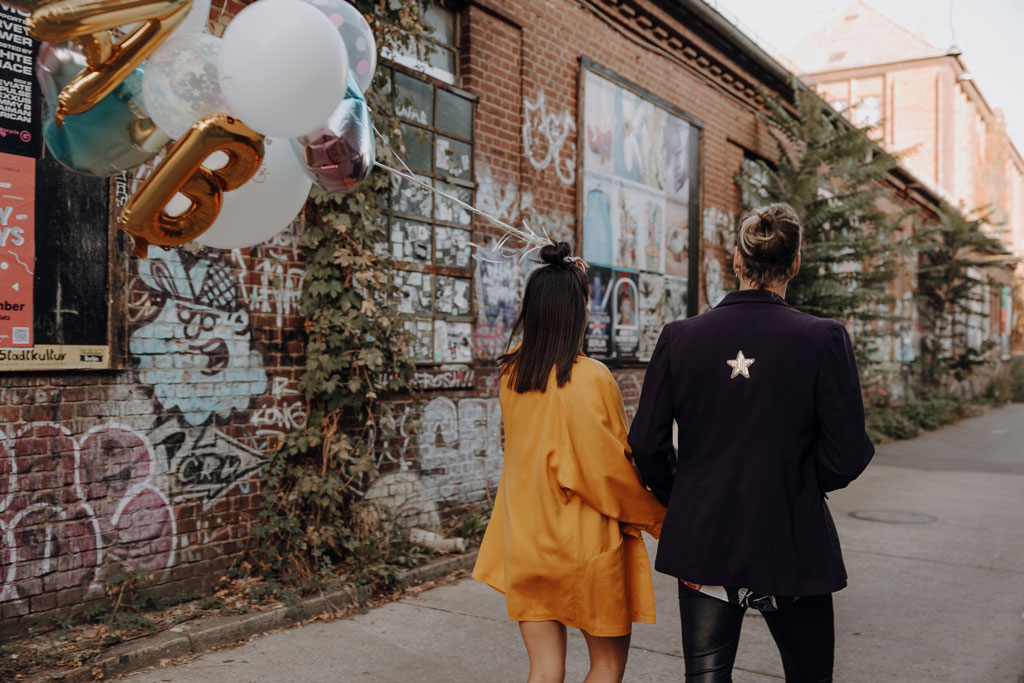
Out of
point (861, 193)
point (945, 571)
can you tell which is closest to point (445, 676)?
point (945, 571)

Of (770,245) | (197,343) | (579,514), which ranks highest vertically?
(770,245)

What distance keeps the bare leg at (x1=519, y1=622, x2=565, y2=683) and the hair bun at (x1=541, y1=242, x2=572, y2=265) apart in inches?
44.9

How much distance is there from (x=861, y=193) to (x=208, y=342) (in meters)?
9.87

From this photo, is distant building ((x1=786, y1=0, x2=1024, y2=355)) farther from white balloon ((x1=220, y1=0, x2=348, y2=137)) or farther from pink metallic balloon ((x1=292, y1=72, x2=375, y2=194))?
white balloon ((x1=220, y1=0, x2=348, y2=137))

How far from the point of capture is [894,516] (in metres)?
8.34

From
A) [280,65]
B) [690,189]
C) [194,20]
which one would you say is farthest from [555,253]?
[690,189]

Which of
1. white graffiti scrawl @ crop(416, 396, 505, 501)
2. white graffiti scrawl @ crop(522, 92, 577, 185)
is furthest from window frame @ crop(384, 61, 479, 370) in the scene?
white graffiti scrawl @ crop(522, 92, 577, 185)

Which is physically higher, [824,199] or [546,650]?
[824,199]

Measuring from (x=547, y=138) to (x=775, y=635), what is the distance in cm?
639

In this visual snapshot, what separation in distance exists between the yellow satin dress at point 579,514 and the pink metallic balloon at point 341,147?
862mm

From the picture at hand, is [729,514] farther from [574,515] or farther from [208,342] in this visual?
[208,342]

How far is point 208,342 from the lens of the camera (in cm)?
517

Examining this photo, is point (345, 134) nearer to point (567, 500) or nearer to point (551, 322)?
point (551, 322)

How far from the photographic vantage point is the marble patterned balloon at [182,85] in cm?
229
